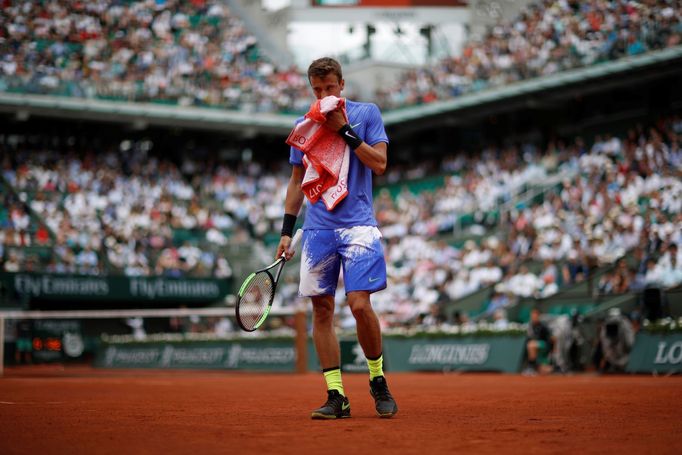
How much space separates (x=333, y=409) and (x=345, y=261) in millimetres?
999

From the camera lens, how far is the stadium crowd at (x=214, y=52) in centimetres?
2573

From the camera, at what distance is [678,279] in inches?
658

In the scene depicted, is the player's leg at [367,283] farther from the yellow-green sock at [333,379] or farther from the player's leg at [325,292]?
the yellow-green sock at [333,379]

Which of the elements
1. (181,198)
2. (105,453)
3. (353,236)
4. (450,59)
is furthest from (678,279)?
(181,198)

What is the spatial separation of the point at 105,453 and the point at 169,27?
30107mm

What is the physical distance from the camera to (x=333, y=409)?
6.23 meters

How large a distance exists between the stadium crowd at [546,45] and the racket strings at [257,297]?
19419 mm

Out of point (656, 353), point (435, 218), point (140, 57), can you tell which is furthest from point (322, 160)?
point (140, 57)

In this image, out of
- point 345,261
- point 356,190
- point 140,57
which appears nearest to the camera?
point 345,261

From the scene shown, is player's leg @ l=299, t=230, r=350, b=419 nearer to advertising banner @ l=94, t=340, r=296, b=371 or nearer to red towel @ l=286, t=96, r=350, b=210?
red towel @ l=286, t=96, r=350, b=210

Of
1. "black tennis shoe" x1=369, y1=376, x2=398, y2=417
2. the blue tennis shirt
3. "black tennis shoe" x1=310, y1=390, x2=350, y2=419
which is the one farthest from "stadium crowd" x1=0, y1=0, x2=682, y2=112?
"black tennis shoe" x1=310, y1=390, x2=350, y2=419

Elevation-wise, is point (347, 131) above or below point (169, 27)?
below

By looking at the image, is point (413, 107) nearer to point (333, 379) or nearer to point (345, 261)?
point (345, 261)

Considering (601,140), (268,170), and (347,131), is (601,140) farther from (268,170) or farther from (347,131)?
(347,131)
